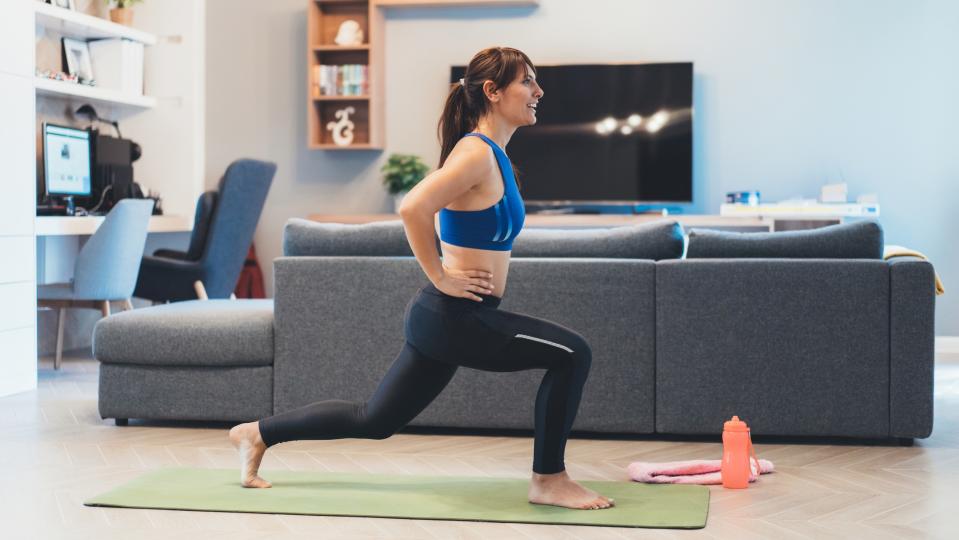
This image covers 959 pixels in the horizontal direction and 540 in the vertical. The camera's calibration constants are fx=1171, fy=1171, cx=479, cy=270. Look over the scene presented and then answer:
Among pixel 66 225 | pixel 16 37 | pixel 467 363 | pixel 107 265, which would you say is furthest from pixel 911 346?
pixel 66 225

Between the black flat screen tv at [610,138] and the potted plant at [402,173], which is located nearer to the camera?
the black flat screen tv at [610,138]

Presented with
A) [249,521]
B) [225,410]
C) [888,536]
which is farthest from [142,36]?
[888,536]

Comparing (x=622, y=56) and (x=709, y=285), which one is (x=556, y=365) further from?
(x=622, y=56)

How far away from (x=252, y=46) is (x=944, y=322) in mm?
4954

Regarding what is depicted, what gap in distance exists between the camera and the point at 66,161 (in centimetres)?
646

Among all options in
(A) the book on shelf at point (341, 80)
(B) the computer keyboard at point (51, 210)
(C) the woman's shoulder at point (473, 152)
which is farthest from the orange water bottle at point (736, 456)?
(A) the book on shelf at point (341, 80)

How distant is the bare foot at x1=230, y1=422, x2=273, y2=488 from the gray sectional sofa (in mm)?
956

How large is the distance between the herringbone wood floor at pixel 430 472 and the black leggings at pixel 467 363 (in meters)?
0.24

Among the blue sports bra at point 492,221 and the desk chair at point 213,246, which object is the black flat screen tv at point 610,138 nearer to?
the desk chair at point 213,246

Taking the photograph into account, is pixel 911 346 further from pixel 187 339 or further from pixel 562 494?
pixel 187 339

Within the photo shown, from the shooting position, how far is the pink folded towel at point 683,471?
11.1 feet

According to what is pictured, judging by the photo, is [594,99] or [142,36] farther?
[594,99]

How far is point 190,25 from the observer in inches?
291

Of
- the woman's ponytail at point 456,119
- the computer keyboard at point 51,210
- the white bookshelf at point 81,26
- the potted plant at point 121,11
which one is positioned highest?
the potted plant at point 121,11
